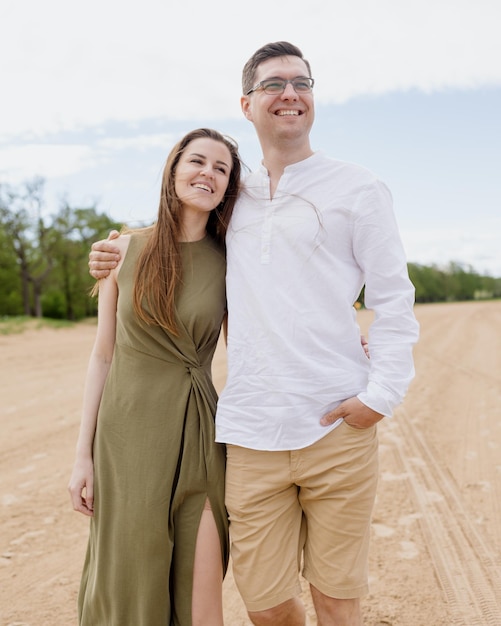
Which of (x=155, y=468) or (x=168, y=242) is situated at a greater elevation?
(x=168, y=242)

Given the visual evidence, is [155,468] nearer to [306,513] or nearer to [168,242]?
[306,513]

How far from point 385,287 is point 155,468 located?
117 cm

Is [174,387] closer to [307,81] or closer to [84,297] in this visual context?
[307,81]

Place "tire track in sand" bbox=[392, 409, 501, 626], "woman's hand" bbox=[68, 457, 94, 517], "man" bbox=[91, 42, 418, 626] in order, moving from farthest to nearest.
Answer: "tire track in sand" bbox=[392, 409, 501, 626] → "woman's hand" bbox=[68, 457, 94, 517] → "man" bbox=[91, 42, 418, 626]

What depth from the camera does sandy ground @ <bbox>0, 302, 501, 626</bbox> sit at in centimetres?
334

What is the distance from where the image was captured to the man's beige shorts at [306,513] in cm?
233

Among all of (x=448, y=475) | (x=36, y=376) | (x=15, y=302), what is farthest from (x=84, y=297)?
(x=448, y=475)

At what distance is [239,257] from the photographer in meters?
2.49

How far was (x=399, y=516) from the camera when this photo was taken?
4418 mm

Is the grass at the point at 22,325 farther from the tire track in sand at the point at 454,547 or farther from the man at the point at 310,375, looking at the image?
the man at the point at 310,375

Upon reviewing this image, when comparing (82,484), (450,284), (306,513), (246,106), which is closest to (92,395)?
(82,484)

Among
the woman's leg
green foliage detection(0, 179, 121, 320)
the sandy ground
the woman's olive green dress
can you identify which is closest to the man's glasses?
the woman's olive green dress

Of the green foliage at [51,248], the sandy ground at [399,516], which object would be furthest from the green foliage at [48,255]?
the sandy ground at [399,516]

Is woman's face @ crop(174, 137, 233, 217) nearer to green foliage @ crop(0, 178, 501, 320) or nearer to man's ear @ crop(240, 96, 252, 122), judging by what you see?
man's ear @ crop(240, 96, 252, 122)
